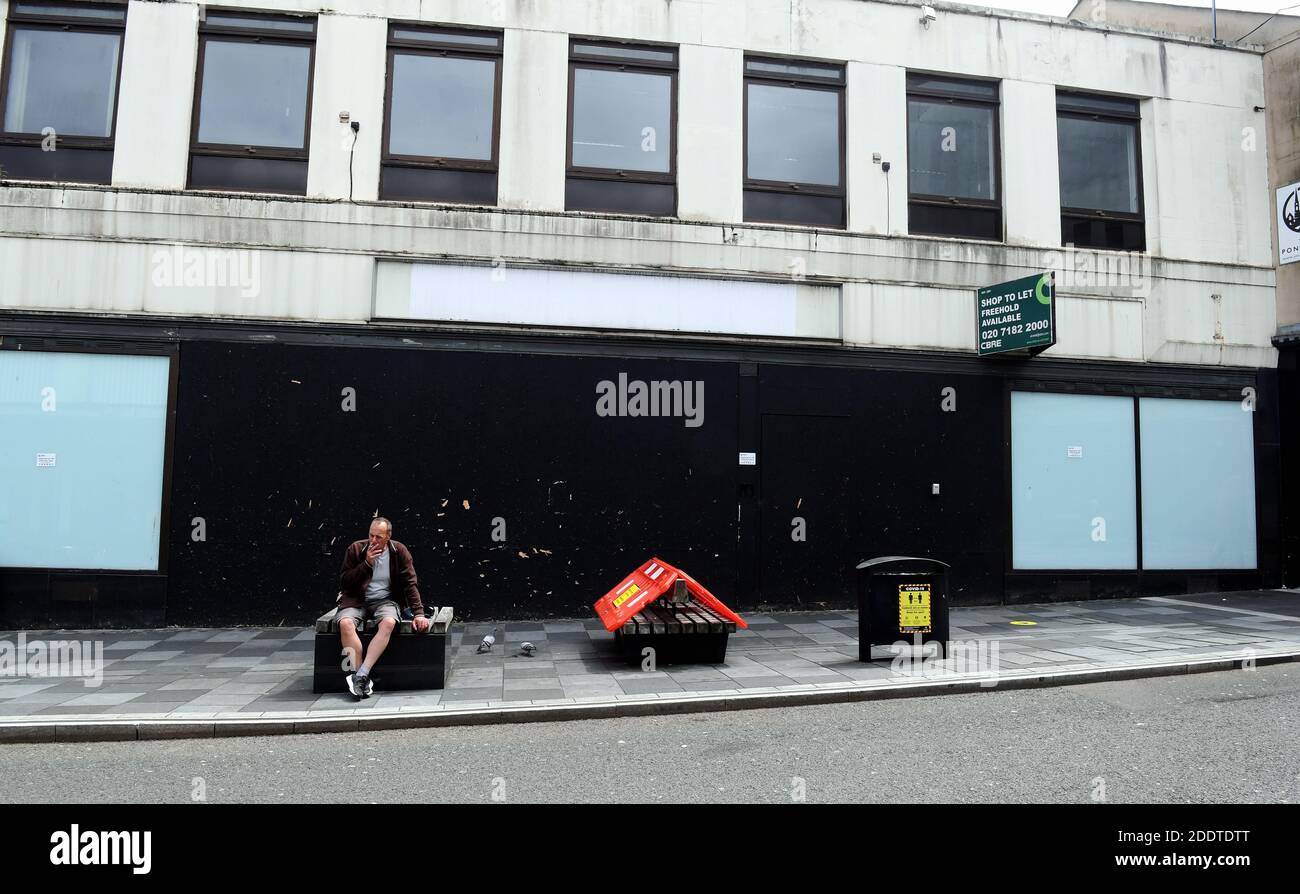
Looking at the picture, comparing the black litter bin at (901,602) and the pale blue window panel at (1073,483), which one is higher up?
the pale blue window panel at (1073,483)

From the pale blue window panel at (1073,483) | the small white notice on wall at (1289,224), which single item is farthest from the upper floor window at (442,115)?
the small white notice on wall at (1289,224)

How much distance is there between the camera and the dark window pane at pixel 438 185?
1093 cm

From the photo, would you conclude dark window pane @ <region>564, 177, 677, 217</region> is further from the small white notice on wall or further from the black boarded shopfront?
the small white notice on wall

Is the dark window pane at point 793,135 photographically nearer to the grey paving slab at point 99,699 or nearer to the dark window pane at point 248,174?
the dark window pane at point 248,174

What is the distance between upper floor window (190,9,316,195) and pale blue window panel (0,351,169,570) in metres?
2.85

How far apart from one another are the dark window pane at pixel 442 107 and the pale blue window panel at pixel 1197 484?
11.1 metres

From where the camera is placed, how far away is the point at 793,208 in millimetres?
11852

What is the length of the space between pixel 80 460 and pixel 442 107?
22.0 feet

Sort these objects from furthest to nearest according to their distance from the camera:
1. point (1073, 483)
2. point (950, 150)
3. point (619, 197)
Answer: point (950, 150) → point (1073, 483) → point (619, 197)

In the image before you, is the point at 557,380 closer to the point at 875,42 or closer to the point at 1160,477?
the point at 875,42

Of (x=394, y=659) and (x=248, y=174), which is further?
(x=248, y=174)

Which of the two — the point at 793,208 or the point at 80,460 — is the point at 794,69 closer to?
the point at 793,208

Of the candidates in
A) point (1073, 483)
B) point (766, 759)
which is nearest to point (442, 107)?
point (766, 759)

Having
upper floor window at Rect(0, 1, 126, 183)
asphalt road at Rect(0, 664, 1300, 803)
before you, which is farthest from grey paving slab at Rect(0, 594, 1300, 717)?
upper floor window at Rect(0, 1, 126, 183)
